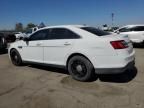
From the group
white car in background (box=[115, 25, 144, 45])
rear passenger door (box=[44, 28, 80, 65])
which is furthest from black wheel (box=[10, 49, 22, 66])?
white car in background (box=[115, 25, 144, 45])

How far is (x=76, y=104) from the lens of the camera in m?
3.91

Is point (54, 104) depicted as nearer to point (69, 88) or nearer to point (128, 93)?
point (69, 88)

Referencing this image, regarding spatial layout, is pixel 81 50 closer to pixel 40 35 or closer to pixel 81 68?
pixel 81 68

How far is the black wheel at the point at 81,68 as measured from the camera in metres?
5.09

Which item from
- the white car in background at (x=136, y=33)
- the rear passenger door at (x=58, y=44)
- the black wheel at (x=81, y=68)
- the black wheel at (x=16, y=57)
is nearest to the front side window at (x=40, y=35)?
the rear passenger door at (x=58, y=44)

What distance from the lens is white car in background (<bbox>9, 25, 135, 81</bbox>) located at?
188 inches

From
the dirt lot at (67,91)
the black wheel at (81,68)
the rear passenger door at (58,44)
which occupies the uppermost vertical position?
the rear passenger door at (58,44)

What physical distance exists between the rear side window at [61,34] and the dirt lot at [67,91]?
4.10ft

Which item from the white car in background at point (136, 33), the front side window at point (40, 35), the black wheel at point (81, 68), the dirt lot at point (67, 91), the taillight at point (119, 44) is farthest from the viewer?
the white car in background at point (136, 33)

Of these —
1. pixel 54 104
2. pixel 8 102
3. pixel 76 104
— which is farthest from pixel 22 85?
pixel 76 104

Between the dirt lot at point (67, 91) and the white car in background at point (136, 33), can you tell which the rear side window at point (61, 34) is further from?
the white car in background at point (136, 33)

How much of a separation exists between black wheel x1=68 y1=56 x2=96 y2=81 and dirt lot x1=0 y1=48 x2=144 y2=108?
168 mm

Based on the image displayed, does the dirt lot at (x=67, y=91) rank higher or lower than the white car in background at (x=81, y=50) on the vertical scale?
lower

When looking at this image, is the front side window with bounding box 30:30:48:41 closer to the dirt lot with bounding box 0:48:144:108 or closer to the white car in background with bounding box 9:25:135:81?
the white car in background with bounding box 9:25:135:81
